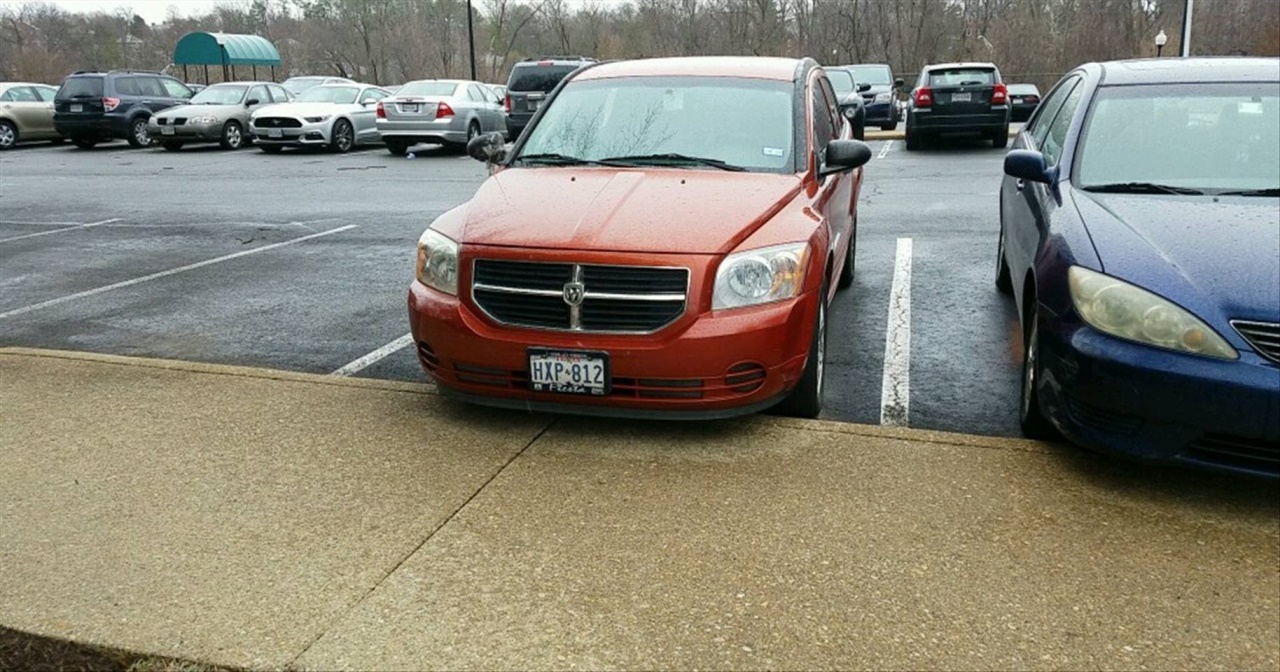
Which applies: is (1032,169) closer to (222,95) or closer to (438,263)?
(438,263)

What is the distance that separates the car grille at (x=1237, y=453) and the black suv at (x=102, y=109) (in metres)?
26.7

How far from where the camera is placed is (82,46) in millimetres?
71938

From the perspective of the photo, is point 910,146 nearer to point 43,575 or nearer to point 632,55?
point 43,575

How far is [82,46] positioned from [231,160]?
6129 centimetres

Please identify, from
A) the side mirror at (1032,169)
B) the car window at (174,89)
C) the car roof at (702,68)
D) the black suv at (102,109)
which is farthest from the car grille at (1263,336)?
the car window at (174,89)

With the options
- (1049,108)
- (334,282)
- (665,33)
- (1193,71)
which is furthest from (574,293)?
(665,33)

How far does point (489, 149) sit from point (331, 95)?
1976 centimetres

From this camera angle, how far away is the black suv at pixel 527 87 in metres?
21.9

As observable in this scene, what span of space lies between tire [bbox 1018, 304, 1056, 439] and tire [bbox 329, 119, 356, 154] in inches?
814

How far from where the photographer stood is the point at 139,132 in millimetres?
25609

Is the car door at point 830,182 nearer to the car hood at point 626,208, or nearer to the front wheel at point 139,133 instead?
the car hood at point 626,208

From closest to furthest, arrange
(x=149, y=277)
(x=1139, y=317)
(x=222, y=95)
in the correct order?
(x=1139, y=317)
(x=149, y=277)
(x=222, y=95)

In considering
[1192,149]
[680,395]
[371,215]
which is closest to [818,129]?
[1192,149]

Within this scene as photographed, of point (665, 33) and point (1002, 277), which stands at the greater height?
point (665, 33)
